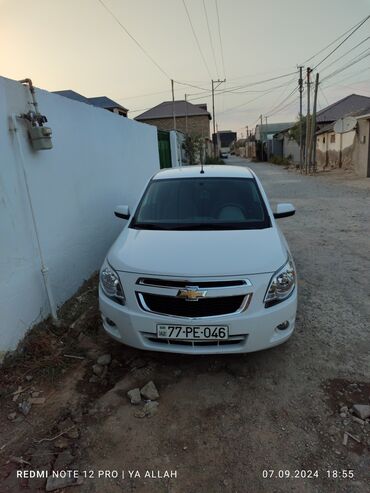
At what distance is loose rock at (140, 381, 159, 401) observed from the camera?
262cm

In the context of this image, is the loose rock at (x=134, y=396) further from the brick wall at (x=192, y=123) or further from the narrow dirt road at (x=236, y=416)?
the brick wall at (x=192, y=123)

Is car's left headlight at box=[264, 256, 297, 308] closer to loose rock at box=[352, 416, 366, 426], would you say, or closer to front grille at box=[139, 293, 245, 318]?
front grille at box=[139, 293, 245, 318]

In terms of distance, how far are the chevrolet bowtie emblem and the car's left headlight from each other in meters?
0.49

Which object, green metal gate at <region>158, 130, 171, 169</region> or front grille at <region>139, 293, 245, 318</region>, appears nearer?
front grille at <region>139, 293, 245, 318</region>

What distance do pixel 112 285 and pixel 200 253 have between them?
0.74m

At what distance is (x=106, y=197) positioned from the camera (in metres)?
5.58

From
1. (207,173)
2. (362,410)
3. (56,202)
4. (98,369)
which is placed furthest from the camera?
(207,173)

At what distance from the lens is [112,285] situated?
9.29 ft

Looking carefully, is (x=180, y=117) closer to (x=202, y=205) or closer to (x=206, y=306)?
(x=202, y=205)

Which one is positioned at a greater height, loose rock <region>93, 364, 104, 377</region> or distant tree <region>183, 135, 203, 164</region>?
distant tree <region>183, 135, 203, 164</region>

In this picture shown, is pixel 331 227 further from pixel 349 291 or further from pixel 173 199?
pixel 173 199

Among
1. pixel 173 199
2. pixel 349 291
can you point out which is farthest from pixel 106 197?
pixel 349 291
